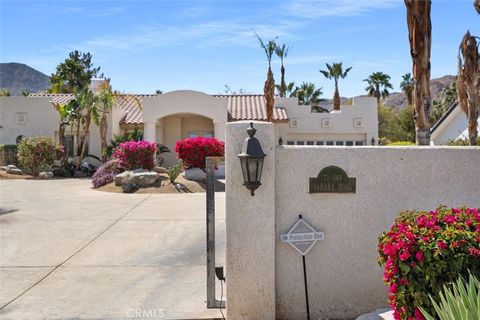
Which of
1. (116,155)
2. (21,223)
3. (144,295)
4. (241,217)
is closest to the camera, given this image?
(241,217)

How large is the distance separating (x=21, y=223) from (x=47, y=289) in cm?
463

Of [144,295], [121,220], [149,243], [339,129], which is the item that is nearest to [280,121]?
[339,129]

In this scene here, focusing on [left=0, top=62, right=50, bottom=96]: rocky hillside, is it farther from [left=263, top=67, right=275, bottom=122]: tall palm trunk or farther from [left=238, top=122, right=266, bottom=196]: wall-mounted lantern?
[left=238, top=122, right=266, bottom=196]: wall-mounted lantern

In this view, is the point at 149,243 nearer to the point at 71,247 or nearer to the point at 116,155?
the point at 71,247

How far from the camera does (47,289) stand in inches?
223

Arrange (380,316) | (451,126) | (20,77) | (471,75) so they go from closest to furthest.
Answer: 1. (380,316)
2. (471,75)
3. (451,126)
4. (20,77)

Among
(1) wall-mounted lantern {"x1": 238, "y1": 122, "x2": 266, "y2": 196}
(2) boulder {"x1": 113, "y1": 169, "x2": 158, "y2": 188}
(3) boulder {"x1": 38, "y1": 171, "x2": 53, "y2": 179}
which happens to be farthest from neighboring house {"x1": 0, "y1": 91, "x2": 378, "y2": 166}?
(1) wall-mounted lantern {"x1": 238, "y1": 122, "x2": 266, "y2": 196}

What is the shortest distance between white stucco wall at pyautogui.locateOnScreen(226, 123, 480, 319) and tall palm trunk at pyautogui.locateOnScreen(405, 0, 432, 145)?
15.9ft

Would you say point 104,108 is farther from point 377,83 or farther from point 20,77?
point 20,77

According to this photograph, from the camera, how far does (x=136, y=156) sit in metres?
18.1

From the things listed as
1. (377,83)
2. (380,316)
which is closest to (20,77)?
(377,83)

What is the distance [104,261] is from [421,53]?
767 cm

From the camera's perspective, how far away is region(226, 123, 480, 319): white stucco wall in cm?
468

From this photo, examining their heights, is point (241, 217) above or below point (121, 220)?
above
